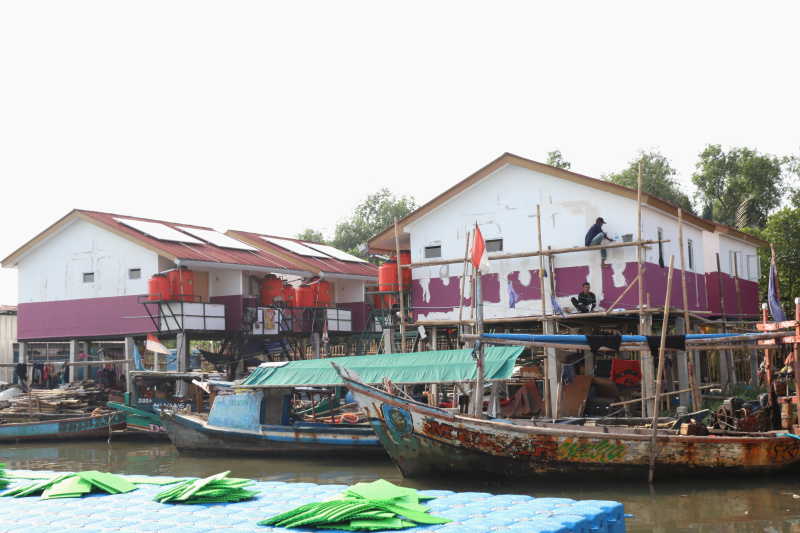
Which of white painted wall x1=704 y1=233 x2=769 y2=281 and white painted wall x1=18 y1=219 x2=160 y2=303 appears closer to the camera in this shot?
white painted wall x1=704 y1=233 x2=769 y2=281

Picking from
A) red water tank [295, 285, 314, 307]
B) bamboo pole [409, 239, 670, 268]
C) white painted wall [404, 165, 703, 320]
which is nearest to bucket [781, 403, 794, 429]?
bamboo pole [409, 239, 670, 268]

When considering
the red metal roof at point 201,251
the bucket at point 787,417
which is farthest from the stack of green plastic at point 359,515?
the red metal roof at point 201,251

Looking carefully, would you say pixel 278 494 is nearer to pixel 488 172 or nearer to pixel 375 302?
pixel 488 172

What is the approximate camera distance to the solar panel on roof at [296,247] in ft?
121

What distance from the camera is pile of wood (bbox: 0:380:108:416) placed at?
26.1m

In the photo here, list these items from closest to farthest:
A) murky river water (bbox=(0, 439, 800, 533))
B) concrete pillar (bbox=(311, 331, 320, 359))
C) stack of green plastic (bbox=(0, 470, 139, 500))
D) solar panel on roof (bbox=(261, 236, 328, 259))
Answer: stack of green plastic (bbox=(0, 470, 139, 500)) → murky river water (bbox=(0, 439, 800, 533)) → concrete pillar (bbox=(311, 331, 320, 359)) → solar panel on roof (bbox=(261, 236, 328, 259))

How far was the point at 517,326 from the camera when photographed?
2317cm

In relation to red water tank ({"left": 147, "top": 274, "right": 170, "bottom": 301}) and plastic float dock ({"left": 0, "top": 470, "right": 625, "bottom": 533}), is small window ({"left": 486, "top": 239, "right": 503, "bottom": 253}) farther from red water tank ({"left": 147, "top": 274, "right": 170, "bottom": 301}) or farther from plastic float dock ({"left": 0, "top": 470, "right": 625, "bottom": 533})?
plastic float dock ({"left": 0, "top": 470, "right": 625, "bottom": 533})

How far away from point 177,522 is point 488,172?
671 inches

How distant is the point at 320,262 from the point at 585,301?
716 inches

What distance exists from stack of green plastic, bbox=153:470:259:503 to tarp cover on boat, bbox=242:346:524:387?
9179 millimetres

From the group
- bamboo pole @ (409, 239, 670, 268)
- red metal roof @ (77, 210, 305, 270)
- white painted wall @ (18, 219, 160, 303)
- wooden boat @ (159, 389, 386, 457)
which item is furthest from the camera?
white painted wall @ (18, 219, 160, 303)

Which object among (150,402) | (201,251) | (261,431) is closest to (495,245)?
(261,431)

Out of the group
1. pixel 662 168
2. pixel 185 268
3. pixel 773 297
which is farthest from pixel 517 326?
pixel 662 168
